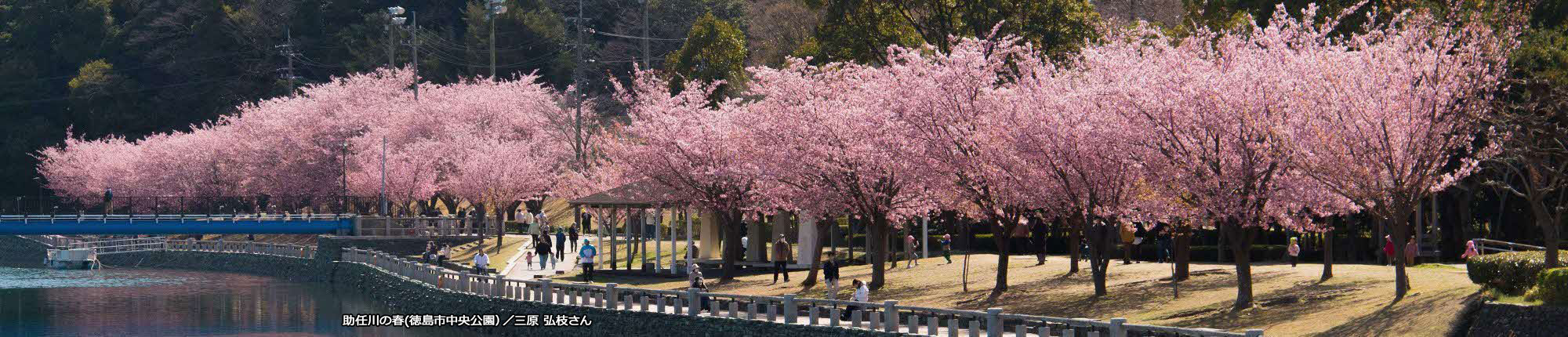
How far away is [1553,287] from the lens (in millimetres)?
26250

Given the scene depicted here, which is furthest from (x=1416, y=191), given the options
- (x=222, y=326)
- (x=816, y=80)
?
(x=222, y=326)

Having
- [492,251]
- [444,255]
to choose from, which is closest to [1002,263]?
[444,255]

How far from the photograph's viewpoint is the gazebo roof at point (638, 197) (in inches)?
2069

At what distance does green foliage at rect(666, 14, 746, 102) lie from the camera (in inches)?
2867

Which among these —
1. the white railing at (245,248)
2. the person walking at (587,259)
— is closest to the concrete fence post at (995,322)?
the person walking at (587,259)

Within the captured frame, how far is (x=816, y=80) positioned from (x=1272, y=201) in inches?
825

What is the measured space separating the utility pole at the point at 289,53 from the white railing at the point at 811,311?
6769 centimetres

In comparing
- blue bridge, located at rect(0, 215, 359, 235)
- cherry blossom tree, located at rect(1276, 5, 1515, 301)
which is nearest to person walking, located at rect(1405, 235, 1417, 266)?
cherry blossom tree, located at rect(1276, 5, 1515, 301)

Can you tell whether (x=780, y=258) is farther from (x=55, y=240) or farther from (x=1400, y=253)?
(x=55, y=240)

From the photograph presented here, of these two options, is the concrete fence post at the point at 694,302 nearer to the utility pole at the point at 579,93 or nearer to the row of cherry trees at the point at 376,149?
the utility pole at the point at 579,93

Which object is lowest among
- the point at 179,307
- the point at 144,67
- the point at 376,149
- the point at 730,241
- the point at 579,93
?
the point at 179,307

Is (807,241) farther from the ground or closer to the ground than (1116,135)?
closer to the ground

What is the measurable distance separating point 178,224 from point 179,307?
61.8 ft

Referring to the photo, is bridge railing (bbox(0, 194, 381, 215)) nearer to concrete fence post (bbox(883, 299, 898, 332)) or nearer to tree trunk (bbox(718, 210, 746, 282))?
tree trunk (bbox(718, 210, 746, 282))
